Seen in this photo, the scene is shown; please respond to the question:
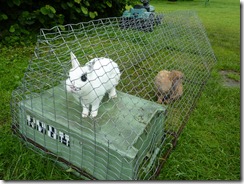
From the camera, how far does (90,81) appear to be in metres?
1.42

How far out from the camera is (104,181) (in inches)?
56.8

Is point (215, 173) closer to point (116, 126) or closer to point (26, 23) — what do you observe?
point (116, 126)

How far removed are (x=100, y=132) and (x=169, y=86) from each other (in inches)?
47.8

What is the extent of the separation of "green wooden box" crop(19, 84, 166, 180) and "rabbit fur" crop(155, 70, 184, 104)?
69cm

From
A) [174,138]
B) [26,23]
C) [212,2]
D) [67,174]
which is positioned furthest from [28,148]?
[26,23]

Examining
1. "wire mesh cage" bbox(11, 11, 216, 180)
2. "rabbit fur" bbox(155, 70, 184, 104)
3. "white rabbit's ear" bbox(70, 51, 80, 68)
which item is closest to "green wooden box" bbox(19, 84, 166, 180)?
"wire mesh cage" bbox(11, 11, 216, 180)

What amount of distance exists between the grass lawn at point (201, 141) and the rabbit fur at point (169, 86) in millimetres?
251

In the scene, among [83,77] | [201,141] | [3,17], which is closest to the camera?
[83,77]

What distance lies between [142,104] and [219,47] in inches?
98.7

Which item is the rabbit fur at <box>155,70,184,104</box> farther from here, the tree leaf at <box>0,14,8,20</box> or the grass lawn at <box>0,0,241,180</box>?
the tree leaf at <box>0,14,8,20</box>

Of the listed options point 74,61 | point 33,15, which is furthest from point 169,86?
point 33,15

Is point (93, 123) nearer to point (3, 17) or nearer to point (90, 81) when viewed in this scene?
point (90, 81)

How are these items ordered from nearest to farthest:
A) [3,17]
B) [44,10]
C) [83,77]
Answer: [83,77] < [3,17] < [44,10]

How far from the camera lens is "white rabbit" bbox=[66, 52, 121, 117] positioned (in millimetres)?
1376
